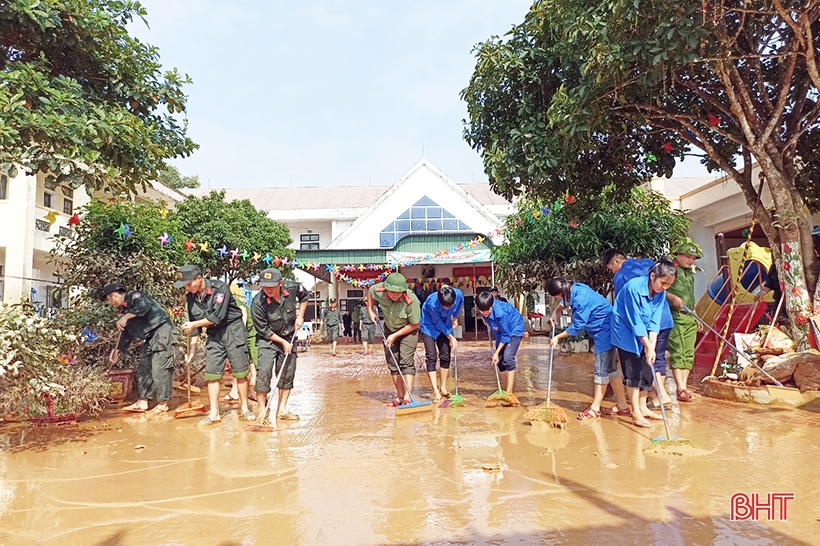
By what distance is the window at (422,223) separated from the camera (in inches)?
1002

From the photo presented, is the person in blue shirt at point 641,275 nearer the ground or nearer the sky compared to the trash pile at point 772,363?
nearer the sky

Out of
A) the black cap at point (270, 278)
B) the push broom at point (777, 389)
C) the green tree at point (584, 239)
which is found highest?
the green tree at point (584, 239)

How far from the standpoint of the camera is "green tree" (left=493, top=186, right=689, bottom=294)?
448 inches

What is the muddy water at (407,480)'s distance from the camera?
2898 millimetres

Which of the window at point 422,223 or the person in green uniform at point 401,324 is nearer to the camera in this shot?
the person in green uniform at point 401,324

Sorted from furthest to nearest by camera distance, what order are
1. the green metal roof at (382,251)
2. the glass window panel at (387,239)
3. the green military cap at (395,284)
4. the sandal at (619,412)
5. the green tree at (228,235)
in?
the glass window panel at (387,239), the green metal roof at (382,251), the green tree at (228,235), the green military cap at (395,284), the sandal at (619,412)

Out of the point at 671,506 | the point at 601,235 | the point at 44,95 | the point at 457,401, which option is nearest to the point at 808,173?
the point at 601,235

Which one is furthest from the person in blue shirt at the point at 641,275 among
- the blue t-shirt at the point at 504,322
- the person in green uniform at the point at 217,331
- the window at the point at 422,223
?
the window at the point at 422,223

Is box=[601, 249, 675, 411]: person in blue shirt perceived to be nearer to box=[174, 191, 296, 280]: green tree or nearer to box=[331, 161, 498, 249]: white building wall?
box=[174, 191, 296, 280]: green tree

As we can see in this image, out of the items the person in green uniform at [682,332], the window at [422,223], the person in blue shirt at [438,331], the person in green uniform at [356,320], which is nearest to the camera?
the person in green uniform at [682,332]

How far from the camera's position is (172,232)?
8445 mm

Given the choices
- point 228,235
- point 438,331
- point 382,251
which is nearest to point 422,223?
point 382,251

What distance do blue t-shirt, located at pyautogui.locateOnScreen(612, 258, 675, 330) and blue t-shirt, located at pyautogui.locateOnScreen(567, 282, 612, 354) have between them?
0.79 feet

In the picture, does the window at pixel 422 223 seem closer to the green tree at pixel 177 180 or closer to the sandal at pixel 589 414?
the green tree at pixel 177 180
